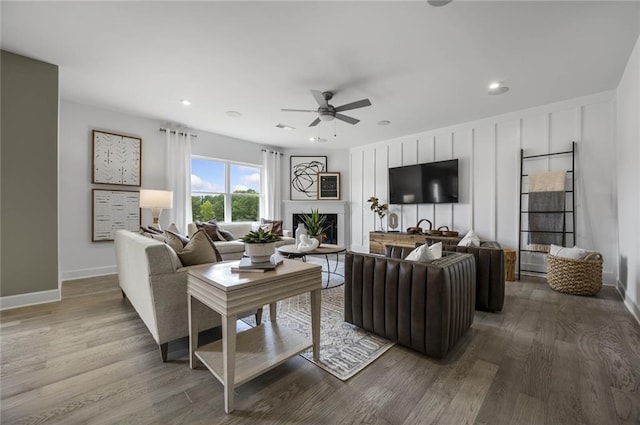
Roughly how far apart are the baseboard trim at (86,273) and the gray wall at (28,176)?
1149mm

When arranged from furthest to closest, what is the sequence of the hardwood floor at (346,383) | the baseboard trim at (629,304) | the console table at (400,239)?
the console table at (400,239) → the baseboard trim at (629,304) → the hardwood floor at (346,383)

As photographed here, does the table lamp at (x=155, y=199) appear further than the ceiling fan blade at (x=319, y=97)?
Yes

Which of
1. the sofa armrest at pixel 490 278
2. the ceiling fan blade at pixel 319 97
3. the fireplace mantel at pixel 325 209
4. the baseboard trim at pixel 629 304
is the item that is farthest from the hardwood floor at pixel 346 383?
the fireplace mantel at pixel 325 209

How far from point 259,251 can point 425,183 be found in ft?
13.9

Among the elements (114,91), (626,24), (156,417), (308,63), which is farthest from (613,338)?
(114,91)

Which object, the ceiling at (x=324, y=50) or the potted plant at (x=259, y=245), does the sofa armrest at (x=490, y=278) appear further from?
the potted plant at (x=259, y=245)

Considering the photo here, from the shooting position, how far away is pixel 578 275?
310 centimetres

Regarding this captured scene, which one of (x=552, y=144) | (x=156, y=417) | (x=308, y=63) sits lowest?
(x=156, y=417)

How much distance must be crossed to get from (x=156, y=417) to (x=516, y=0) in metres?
3.54

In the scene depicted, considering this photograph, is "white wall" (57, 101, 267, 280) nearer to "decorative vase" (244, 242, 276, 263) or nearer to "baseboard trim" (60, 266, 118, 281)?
"baseboard trim" (60, 266, 118, 281)

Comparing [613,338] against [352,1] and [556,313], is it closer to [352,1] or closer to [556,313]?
[556,313]

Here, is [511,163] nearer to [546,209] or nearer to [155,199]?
[546,209]

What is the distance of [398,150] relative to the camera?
Result: 18.4 ft

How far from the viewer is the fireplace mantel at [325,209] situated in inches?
255
